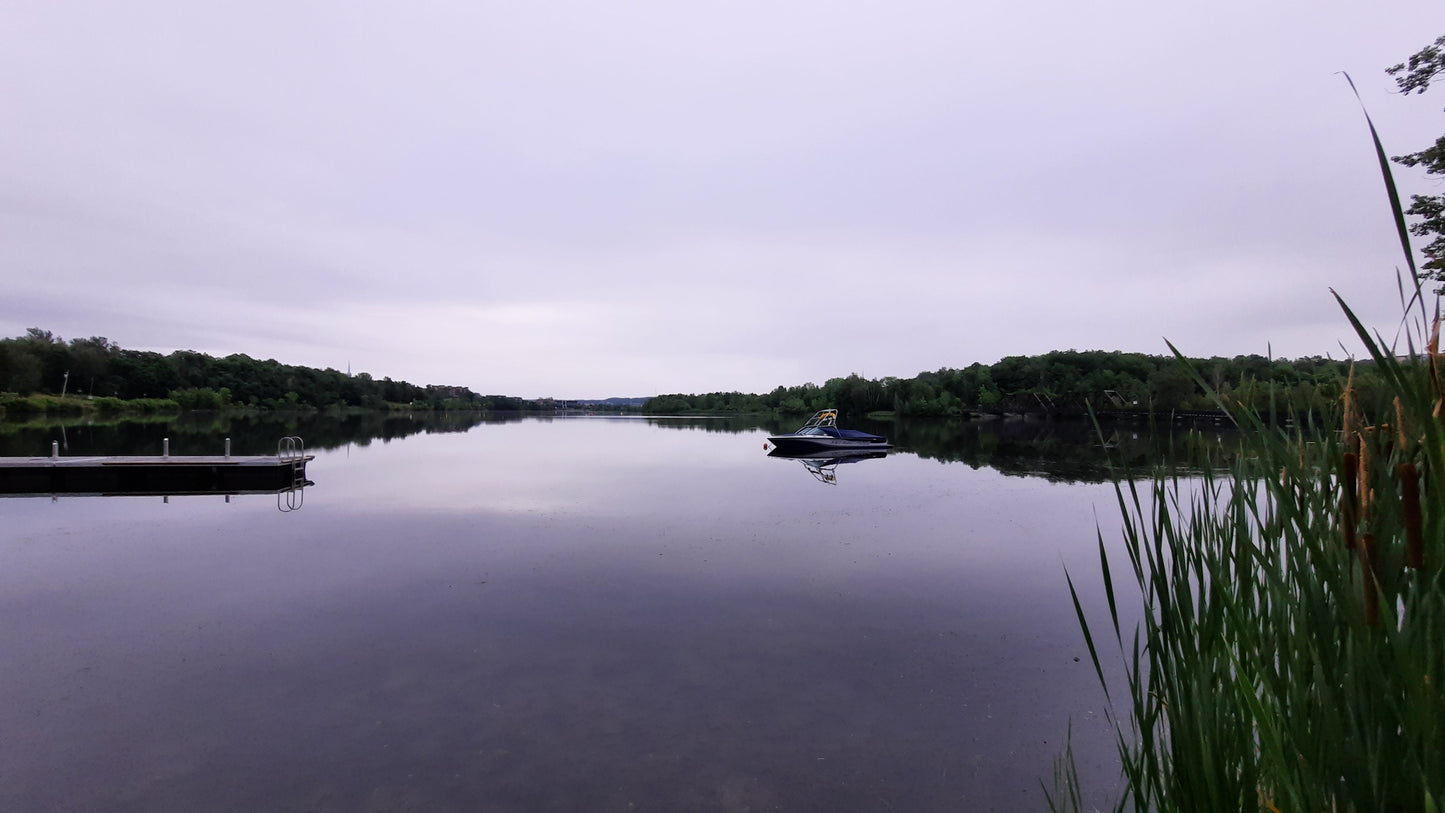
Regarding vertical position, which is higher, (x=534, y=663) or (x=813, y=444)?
(x=813, y=444)

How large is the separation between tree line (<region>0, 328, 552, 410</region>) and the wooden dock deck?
195ft

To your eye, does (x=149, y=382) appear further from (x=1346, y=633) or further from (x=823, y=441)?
(x=1346, y=633)

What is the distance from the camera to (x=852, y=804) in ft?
13.5

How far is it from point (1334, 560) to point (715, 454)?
32.2 meters

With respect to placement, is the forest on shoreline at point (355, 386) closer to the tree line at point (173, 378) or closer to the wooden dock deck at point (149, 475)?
the tree line at point (173, 378)

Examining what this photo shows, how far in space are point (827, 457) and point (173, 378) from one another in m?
90.5

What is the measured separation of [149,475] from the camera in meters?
17.0

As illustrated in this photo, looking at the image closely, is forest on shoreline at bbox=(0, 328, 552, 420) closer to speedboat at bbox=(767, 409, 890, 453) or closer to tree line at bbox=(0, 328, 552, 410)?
tree line at bbox=(0, 328, 552, 410)

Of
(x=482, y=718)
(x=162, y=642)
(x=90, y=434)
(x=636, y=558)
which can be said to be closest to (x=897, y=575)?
(x=636, y=558)

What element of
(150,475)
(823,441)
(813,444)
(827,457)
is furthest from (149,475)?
(823,441)

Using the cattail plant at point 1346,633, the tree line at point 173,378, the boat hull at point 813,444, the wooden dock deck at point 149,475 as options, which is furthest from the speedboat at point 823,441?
the tree line at point 173,378

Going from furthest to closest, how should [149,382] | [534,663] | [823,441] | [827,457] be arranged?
[149,382] < [823,441] < [827,457] < [534,663]

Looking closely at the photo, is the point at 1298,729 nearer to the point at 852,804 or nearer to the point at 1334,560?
the point at 1334,560

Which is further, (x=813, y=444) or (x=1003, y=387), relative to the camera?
(x=1003, y=387)
